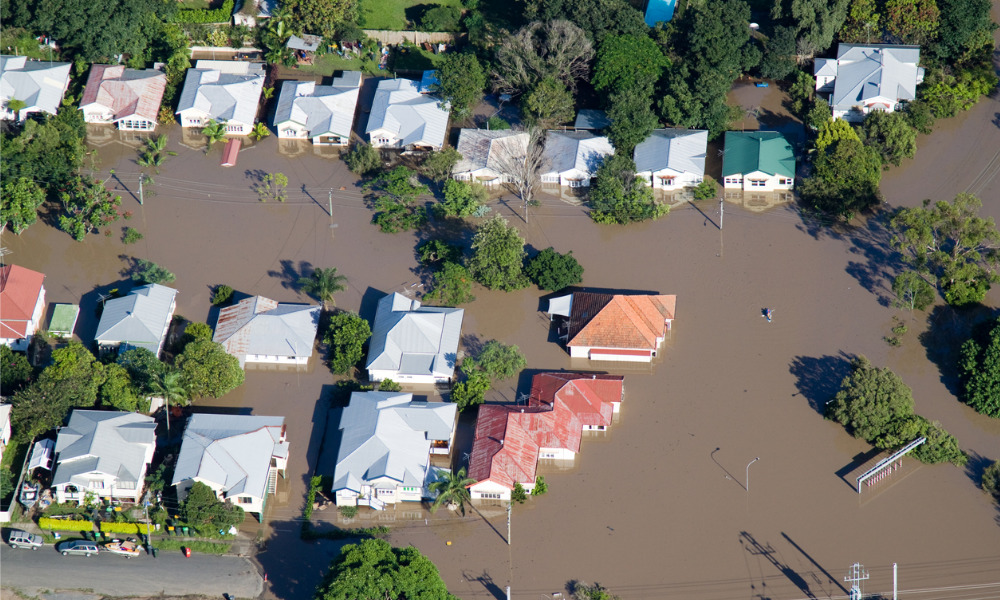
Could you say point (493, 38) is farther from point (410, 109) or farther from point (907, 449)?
point (907, 449)

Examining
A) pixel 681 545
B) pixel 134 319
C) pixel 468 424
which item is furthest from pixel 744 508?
pixel 134 319

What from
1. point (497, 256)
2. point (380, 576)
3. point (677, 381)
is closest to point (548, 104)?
point (497, 256)

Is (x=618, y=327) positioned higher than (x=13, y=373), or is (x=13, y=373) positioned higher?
(x=618, y=327)

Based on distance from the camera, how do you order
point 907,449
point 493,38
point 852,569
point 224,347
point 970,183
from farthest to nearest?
point 493,38, point 970,183, point 224,347, point 907,449, point 852,569

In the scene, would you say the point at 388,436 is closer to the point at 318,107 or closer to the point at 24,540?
the point at 24,540

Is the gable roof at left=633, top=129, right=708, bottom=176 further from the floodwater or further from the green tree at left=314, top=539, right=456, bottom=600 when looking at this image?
the green tree at left=314, top=539, right=456, bottom=600

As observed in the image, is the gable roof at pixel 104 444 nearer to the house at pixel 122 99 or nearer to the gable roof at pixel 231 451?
the gable roof at pixel 231 451
